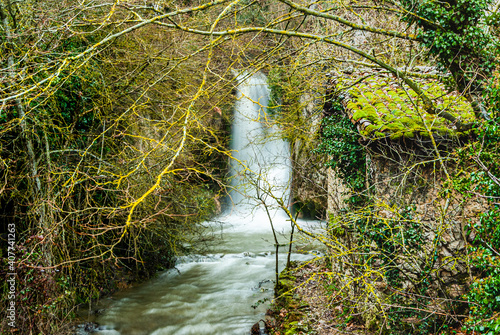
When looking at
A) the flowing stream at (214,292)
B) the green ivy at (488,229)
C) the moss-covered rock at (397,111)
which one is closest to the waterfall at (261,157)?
the flowing stream at (214,292)

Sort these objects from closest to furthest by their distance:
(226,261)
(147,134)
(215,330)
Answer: (215,330), (147,134), (226,261)

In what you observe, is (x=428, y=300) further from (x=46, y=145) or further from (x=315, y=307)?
(x=46, y=145)

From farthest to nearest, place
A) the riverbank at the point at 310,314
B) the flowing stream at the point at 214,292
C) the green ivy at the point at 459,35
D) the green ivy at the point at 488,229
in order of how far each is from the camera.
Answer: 1. the flowing stream at the point at 214,292
2. the riverbank at the point at 310,314
3. the green ivy at the point at 459,35
4. the green ivy at the point at 488,229

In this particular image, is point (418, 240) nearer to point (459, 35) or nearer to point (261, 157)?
point (459, 35)

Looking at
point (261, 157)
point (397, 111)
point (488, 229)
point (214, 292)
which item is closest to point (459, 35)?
point (397, 111)

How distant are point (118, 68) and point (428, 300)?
674 cm

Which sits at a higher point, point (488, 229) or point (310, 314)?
point (488, 229)

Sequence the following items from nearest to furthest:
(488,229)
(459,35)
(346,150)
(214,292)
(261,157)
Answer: (488,229) → (459,35) → (346,150) → (214,292) → (261,157)

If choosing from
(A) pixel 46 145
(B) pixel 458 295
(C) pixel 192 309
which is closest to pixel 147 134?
(A) pixel 46 145

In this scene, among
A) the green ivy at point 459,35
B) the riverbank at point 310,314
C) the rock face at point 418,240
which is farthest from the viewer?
the riverbank at point 310,314

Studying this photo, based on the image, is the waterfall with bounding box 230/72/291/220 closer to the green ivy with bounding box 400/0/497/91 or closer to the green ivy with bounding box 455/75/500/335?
the green ivy with bounding box 400/0/497/91

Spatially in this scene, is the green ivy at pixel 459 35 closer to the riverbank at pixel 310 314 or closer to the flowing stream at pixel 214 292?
the flowing stream at pixel 214 292

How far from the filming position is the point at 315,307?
20.3 feet

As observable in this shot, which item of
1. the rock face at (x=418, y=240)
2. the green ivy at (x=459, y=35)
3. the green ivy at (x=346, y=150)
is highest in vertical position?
the green ivy at (x=459, y=35)
